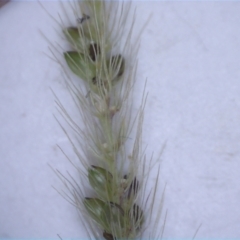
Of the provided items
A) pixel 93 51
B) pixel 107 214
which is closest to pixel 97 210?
pixel 107 214

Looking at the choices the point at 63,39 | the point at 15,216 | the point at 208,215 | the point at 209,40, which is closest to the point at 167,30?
the point at 209,40

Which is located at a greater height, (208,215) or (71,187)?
(71,187)

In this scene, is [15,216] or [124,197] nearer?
[124,197]

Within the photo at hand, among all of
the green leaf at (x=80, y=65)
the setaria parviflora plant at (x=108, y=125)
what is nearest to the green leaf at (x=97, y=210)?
the setaria parviflora plant at (x=108, y=125)

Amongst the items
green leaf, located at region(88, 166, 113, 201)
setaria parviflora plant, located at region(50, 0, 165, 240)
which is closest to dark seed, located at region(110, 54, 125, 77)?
setaria parviflora plant, located at region(50, 0, 165, 240)

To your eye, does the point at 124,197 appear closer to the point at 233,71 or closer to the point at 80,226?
the point at 80,226

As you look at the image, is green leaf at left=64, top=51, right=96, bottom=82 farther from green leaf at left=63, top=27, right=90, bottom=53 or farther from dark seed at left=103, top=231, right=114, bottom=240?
dark seed at left=103, top=231, right=114, bottom=240

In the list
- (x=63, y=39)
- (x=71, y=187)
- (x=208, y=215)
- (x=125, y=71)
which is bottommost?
(x=208, y=215)

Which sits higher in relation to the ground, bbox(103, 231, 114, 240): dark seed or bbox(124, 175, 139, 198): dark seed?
bbox(124, 175, 139, 198): dark seed
